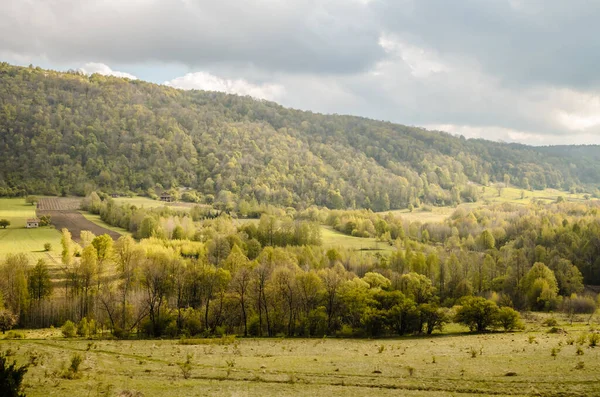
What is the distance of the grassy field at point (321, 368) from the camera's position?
31219mm

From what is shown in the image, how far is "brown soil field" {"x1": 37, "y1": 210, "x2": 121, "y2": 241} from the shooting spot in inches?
4929

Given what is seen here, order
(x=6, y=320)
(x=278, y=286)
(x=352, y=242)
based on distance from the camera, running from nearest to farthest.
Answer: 1. (x=6, y=320)
2. (x=278, y=286)
3. (x=352, y=242)

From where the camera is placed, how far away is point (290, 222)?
13838 cm

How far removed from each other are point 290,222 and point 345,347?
88.0 meters

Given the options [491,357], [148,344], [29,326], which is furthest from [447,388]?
[29,326]

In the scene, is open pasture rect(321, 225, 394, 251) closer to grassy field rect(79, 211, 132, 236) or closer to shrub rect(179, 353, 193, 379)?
grassy field rect(79, 211, 132, 236)

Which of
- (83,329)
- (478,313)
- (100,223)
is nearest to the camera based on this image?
(83,329)

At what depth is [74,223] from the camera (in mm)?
134750

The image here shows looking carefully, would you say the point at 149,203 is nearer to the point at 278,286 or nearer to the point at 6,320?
the point at 6,320

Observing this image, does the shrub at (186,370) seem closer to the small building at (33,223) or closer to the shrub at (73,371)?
the shrub at (73,371)

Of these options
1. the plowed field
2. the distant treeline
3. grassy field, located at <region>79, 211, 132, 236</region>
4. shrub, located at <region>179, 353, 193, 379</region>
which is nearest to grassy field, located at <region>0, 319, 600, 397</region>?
shrub, located at <region>179, 353, 193, 379</region>

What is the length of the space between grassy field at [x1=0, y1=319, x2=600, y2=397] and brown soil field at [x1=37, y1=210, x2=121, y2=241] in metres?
79.1

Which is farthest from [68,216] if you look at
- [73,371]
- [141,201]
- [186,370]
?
[186,370]

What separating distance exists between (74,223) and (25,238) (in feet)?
71.9
